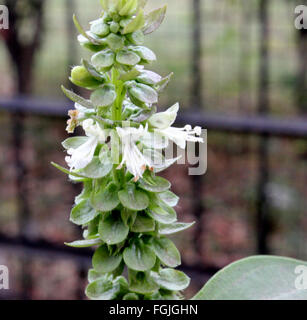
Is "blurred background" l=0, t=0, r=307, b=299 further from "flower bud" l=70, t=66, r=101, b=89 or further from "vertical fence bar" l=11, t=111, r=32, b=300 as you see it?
"flower bud" l=70, t=66, r=101, b=89

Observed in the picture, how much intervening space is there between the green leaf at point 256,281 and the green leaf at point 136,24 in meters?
0.25

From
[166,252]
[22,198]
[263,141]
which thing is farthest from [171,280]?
[22,198]

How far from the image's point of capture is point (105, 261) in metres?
0.50

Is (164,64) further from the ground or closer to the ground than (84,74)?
further from the ground

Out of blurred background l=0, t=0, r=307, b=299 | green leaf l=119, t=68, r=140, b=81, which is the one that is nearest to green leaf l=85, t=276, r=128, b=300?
green leaf l=119, t=68, r=140, b=81

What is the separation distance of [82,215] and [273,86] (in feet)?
8.58

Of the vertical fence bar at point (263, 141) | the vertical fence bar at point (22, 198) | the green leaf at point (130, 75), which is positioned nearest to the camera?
the green leaf at point (130, 75)

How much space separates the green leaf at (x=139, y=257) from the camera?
1.58ft

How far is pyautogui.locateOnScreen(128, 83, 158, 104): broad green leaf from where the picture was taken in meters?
0.48

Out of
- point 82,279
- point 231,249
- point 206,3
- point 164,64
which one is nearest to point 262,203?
point 231,249

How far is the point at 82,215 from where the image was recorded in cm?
50

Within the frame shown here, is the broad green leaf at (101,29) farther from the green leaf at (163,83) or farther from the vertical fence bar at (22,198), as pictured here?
the vertical fence bar at (22,198)

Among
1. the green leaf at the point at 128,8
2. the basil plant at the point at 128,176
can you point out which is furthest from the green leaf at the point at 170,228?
the green leaf at the point at 128,8
